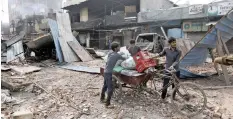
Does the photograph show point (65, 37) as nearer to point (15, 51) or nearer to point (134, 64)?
point (15, 51)

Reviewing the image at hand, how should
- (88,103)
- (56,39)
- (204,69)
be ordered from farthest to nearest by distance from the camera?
(56,39)
(204,69)
(88,103)

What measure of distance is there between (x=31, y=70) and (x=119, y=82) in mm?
6040

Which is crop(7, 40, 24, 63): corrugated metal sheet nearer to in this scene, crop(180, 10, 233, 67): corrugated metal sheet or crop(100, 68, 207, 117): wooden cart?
crop(100, 68, 207, 117): wooden cart

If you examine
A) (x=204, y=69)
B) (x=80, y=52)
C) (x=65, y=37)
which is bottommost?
(x=204, y=69)

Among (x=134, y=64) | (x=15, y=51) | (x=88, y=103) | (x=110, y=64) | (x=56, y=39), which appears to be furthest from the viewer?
(x=15, y=51)

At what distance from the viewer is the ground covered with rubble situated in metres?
4.63

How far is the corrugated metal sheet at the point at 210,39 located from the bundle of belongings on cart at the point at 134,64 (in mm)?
Result: 2747

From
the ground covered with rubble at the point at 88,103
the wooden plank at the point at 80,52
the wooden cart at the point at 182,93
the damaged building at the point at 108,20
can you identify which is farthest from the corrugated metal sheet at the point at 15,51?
the damaged building at the point at 108,20

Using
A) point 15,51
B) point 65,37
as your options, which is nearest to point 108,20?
point 65,37

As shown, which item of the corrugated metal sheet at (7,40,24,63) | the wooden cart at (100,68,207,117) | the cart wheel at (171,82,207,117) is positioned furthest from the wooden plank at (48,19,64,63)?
the cart wheel at (171,82,207,117)

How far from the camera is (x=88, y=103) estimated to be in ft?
17.7

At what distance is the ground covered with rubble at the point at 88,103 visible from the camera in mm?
4629

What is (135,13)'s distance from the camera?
75.4 feet

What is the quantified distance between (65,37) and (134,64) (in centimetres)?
879
